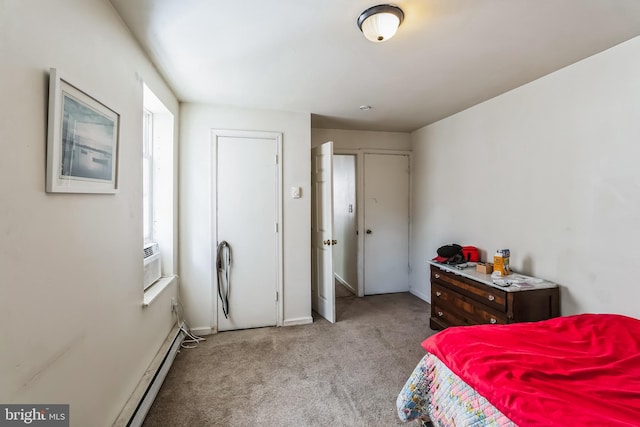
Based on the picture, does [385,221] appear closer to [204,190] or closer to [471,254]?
[471,254]

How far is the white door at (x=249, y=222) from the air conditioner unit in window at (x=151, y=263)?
578 millimetres

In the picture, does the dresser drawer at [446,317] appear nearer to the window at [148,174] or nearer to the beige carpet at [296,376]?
the beige carpet at [296,376]

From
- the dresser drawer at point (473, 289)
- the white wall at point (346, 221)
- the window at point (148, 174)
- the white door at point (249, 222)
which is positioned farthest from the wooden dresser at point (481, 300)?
the window at point (148, 174)

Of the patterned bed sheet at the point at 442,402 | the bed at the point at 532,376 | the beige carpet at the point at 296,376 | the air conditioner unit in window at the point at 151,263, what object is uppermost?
the air conditioner unit in window at the point at 151,263

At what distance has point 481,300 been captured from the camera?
2.49 meters

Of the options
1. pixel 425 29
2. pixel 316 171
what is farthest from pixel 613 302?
pixel 316 171

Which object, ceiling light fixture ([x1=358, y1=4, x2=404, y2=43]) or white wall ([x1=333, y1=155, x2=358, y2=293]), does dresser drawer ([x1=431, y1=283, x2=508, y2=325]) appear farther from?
ceiling light fixture ([x1=358, y1=4, x2=404, y2=43])

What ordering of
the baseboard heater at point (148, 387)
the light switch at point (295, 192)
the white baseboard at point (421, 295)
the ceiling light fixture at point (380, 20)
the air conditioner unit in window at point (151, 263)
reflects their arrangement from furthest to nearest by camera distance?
the white baseboard at point (421, 295) < the light switch at point (295, 192) < the air conditioner unit in window at point (151, 263) < the baseboard heater at point (148, 387) < the ceiling light fixture at point (380, 20)

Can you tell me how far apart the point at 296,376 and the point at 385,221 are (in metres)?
2.65

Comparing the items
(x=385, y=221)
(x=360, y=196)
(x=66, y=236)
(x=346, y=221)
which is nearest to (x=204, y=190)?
(x=66, y=236)

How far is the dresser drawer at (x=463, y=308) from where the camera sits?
2.38m

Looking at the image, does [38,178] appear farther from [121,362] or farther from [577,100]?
[577,100]

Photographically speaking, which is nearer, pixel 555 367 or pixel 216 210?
pixel 555 367

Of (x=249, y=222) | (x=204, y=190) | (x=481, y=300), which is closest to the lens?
(x=481, y=300)
